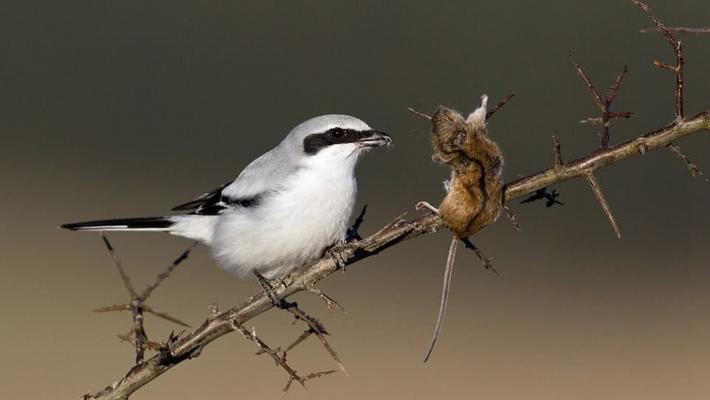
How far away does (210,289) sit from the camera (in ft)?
29.1

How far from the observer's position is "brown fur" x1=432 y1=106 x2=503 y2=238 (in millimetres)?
1871

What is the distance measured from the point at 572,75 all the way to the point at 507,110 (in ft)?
3.19

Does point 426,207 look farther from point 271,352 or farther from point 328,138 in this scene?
point 328,138

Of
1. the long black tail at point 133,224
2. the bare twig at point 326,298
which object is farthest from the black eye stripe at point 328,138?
the bare twig at point 326,298

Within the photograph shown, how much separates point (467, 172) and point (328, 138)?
2.00 metres

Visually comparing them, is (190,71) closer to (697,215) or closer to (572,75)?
(572,75)

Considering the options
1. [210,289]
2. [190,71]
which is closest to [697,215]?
[210,289]

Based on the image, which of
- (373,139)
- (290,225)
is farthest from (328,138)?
(290,225)

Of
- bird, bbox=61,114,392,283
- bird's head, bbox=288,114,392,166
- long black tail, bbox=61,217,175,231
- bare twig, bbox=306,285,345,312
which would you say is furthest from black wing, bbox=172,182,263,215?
bare twig, bbox=306,285,345,312

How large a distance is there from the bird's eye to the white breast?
0.46 feet

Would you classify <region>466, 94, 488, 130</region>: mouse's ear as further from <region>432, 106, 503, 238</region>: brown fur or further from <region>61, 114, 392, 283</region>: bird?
<region>61, 114, 392, 283</region>: bird

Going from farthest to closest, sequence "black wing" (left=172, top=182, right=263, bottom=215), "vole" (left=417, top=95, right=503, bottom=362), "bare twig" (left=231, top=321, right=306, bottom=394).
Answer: "black wing" (left=172, top=182, right=263, bottom=215), "bare twig" (left=231, top=321, right=306, bottom=394), "vole" (left=417, top=95, right=503, bottom=362)

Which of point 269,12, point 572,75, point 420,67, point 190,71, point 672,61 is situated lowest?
point 672,61

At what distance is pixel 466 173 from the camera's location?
1896 millimetres
